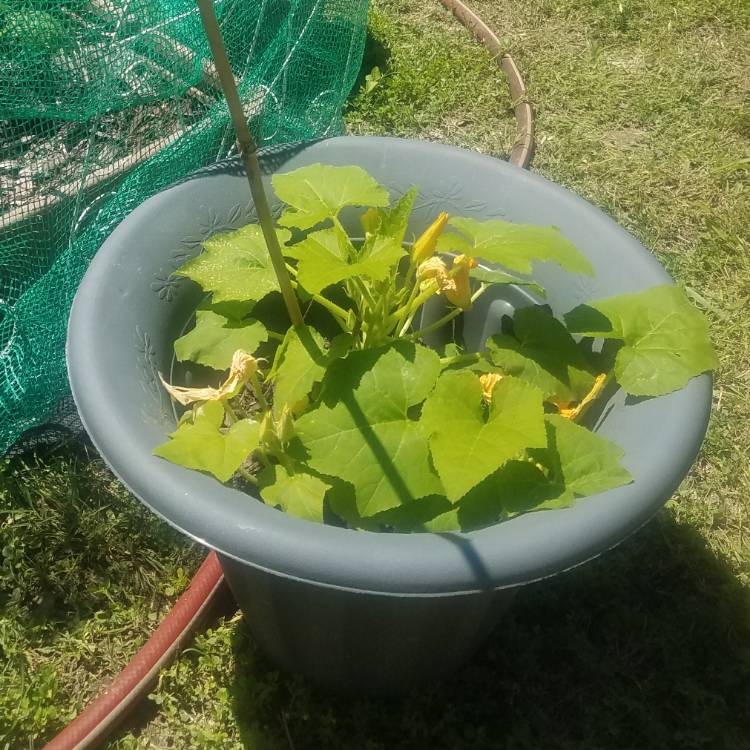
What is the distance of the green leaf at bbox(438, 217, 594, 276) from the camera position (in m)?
0.97

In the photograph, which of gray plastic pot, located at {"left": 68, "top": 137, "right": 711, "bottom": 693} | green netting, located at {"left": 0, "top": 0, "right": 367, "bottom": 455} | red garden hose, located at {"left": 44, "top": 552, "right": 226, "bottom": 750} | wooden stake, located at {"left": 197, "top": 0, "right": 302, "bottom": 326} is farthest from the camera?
green netting, located at {"left": 0, "top": 0, "right": 367, "bottom": 455}

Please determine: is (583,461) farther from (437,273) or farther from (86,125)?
(86,125)

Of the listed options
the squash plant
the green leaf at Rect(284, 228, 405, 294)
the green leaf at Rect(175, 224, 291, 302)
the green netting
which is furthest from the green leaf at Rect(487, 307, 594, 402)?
the green netting

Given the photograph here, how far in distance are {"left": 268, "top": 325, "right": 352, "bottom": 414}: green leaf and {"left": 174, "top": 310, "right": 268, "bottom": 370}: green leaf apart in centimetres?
4

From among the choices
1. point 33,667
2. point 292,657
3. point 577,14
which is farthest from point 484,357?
point 577,14

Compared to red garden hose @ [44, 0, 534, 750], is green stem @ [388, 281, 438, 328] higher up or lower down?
higher up

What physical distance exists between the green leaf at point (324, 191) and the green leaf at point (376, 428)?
22cm

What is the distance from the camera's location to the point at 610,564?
1587 millimetres

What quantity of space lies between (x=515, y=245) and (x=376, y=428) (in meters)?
0.31

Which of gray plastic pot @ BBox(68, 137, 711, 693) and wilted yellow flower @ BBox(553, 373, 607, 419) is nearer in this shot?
gray plastic pot @ BBox(68, 137, 711, 693)

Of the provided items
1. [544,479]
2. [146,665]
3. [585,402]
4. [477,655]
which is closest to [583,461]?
[544,479]

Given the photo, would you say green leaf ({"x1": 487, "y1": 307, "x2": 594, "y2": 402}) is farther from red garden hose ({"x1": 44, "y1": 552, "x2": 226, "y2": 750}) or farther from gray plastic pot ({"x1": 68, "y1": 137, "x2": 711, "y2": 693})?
red garden hose ({"x1": 44, "y1": 552, "x2": 226, "y2": 750})

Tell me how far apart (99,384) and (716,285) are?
70.3 inches

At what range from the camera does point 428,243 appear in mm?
1056
